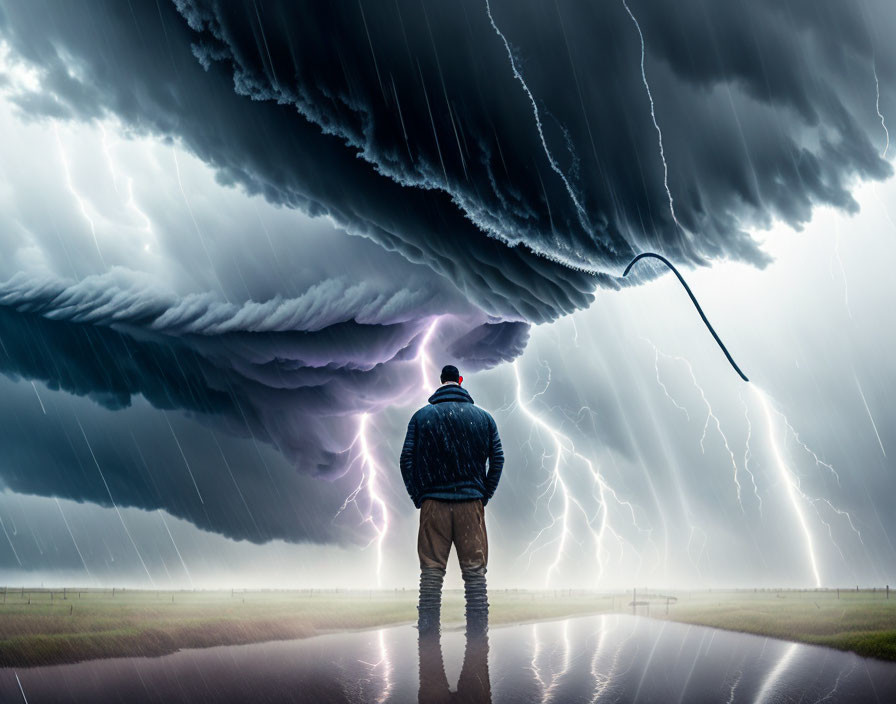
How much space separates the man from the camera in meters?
5.45

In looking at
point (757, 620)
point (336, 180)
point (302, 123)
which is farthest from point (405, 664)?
point (336, 180)

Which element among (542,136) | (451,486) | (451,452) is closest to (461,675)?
(451,486)

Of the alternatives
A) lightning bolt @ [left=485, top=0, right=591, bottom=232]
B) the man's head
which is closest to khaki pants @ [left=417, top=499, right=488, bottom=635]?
the man's head

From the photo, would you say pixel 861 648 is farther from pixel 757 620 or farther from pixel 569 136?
pixel 569 136

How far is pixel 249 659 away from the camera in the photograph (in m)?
5.25

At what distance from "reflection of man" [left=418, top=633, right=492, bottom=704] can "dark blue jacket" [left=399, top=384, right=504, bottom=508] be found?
3.68 ft

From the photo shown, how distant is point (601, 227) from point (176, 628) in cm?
913

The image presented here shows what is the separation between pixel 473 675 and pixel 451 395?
97.4 inches

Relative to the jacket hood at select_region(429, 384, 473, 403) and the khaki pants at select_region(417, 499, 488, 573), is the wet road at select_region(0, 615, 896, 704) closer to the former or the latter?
the khaki pants at select_region(417, 499, 488, 573)

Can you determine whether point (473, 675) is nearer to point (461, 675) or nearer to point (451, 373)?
point (461, 675)

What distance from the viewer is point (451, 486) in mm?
5590

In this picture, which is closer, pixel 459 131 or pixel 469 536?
pixel 469 536

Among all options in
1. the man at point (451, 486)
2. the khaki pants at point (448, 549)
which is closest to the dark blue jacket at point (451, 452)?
the man at point (451, 486)

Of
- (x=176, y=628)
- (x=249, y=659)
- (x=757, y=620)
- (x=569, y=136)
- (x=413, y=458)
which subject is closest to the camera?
(x=249, y=659)
